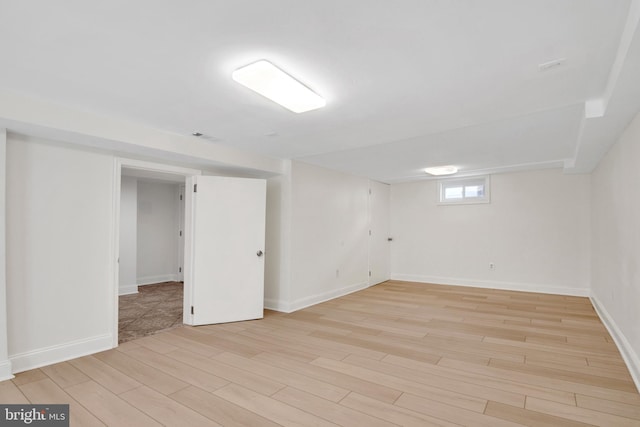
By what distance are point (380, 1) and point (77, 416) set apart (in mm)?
3008

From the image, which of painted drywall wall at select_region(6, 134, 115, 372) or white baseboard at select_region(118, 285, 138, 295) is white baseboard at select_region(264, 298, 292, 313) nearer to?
painted drywall wall at select_region(6, 134, 115, 372)

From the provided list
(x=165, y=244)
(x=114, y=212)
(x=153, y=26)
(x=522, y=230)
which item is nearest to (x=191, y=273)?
(x=114, y=212)

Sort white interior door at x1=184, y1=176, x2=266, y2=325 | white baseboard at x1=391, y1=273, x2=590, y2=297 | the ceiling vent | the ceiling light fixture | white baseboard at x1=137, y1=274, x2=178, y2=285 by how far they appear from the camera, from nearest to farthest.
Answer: the ceiling vent, white interior door at x1=184, y1=176, x2=266, y2=325, the ceiling light fixture, white baseboard at x1=391, y1=273, x2=590, y2=297, white baseboard at x1=137, y1=274, x2=178, y2=285

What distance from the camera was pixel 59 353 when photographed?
119 inches

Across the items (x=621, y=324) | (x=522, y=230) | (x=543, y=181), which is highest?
(x=543, y=181)

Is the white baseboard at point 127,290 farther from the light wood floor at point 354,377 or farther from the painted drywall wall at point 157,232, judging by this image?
the light wood floor at point 354,377

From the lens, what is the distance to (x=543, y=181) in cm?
600

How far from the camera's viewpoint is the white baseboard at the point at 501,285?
5715 mm

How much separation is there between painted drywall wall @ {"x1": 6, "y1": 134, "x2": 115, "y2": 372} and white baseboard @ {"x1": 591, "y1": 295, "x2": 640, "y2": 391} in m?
4.71

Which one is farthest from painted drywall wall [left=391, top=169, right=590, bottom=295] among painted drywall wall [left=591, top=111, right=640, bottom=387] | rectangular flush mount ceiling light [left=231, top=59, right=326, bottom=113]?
rectangular flush mount ceiling light [left=231, top=59, right=326, bottom=113]

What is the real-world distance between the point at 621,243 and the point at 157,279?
7744 mm

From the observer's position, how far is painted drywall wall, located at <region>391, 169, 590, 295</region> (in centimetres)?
574

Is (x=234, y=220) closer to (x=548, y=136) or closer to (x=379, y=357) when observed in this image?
(x=379, y=357)

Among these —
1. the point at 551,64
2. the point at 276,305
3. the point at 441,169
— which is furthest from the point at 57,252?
the point at 441,169
